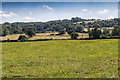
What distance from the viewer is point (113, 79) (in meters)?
13.3

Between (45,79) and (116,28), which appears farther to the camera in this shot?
(116,28)

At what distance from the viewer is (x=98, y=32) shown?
105 meters

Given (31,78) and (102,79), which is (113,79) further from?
(31,78)

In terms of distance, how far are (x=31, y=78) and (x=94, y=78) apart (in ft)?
22.4

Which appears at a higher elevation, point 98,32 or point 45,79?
point 98,32

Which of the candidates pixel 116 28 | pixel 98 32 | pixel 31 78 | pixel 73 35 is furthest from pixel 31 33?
pixel 31 78

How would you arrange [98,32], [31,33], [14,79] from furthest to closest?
1. [31,33]
2. [98,32]
3. [14,79]

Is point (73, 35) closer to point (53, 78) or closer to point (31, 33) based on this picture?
point (31, 33)

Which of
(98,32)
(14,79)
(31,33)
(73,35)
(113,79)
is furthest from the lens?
(31,33)

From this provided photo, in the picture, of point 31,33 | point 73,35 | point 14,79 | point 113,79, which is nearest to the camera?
point 113,79

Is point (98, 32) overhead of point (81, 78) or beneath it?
overhead

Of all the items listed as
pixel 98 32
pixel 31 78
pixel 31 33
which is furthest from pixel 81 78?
pixel 31 33

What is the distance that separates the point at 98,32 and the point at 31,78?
9673 centimetres

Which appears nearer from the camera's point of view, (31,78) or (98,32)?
(31,78)
